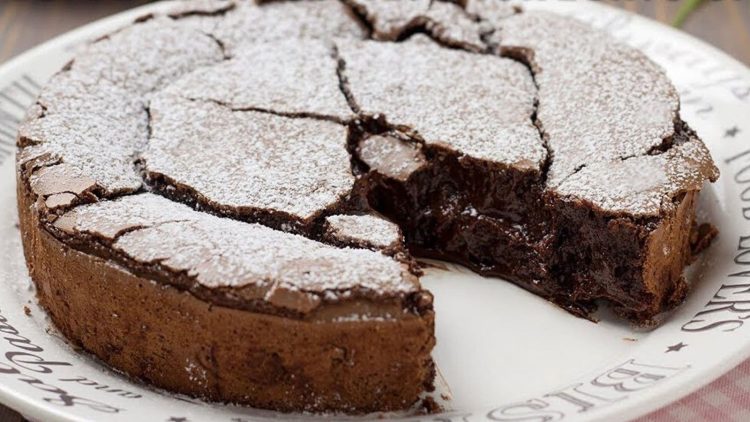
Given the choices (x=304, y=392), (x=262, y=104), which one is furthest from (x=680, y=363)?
(x=262, y=104)

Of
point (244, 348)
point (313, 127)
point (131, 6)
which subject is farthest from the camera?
point (131, 6)

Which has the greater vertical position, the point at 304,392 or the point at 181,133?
the point at 181,133

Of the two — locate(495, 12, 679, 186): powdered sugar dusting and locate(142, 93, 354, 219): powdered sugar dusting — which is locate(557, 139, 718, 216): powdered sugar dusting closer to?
locate(495, 12, 679, 186): powdered sugar dusting

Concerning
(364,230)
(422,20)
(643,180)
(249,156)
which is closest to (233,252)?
(364,230)

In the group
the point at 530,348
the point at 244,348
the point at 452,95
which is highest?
the point at 452,95

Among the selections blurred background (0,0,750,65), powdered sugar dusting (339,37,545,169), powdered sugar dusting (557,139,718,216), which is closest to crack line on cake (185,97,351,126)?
powdered sugar dusting (339,37,545,169)

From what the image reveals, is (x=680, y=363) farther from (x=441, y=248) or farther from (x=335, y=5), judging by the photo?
(x=335, y=5)

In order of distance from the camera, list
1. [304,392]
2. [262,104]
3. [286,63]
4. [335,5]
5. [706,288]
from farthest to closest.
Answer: [335,5] < [286,63] < [262,104] < [706,288] < [304,392]

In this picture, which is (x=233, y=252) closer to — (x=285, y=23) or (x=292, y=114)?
(x=292, y=114)
